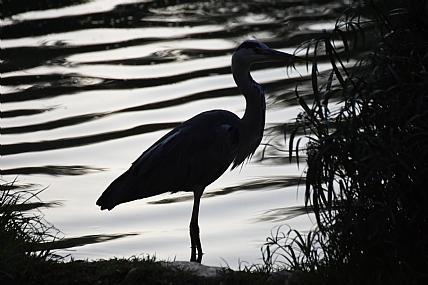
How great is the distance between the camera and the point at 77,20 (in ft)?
46.5

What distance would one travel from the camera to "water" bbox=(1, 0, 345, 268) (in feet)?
24.5

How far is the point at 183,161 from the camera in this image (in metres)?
6.70

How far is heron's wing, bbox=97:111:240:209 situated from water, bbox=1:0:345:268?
0.61m

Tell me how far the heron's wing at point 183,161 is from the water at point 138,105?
24.1 inches

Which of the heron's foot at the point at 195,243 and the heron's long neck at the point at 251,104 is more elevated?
the heron's long neck at the point at 251,104

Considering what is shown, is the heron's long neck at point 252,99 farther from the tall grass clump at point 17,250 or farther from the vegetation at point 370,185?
the tall grass clump at point 17,250

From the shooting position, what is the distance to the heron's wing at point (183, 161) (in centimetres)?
665

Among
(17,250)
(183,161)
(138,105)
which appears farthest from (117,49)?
(17,250)

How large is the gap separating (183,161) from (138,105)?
3.98 meters

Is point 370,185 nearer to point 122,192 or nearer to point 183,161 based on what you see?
point 183,161

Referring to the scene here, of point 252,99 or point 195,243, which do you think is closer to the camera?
point 195,243

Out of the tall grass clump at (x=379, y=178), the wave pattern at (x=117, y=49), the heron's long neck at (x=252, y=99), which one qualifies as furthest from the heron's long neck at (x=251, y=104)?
the wave pattern at (x=117, y=49)

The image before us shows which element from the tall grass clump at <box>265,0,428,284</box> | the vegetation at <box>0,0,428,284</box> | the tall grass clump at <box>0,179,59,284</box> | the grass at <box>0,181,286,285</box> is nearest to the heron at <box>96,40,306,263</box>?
the tall grass clump at <box>0,179,59,284</box>

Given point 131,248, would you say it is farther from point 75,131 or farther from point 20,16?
point 20,16
